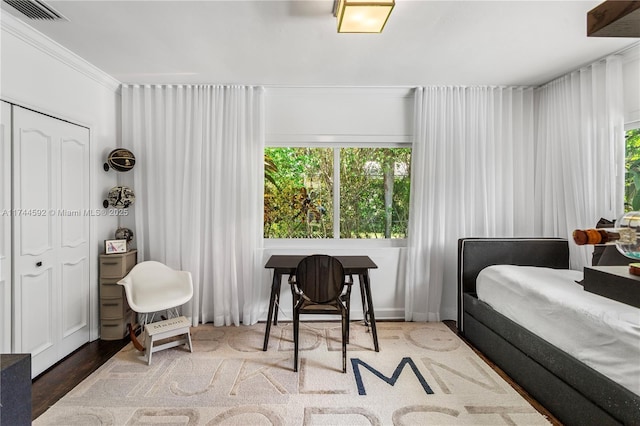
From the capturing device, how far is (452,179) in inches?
141

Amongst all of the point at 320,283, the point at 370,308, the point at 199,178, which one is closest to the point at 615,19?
the point at 320,283

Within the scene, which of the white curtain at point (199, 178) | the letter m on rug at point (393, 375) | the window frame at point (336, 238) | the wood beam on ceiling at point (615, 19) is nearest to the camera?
the wood beam on ceiling at point (615, 19)

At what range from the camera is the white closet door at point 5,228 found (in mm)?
2248

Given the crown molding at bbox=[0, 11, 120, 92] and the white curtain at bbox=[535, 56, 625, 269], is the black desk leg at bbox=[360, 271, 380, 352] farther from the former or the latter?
the crown molding at bbox=[0, 11, 120, 92]

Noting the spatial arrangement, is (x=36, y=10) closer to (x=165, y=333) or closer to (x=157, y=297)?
(x=157, y=297)

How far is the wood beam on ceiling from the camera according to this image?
0.69 metres

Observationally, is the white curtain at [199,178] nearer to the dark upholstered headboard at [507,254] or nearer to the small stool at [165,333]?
the small stool at [165,333]

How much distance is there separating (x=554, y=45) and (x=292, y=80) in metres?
2.32

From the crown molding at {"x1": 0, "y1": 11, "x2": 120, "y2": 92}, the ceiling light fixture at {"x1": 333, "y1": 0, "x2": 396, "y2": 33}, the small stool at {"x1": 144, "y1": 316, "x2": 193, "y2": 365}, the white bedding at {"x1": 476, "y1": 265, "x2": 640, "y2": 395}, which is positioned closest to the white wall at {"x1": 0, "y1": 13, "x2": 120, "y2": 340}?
the crown molding at {"x1": 0, "y1": 11, "x2": 120, "y2": 92}

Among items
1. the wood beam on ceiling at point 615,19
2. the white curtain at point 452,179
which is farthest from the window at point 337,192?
the wood beam on ceiling at point 615,19

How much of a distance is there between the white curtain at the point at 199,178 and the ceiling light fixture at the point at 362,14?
162cm

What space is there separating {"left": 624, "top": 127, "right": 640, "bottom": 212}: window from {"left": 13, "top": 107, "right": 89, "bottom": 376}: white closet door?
485 centimetres

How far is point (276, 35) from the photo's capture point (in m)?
2.47

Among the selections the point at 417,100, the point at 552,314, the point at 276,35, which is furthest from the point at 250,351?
the point at 417,100
